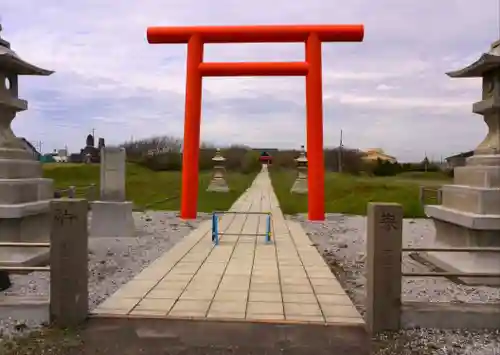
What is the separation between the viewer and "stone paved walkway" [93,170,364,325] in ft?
14.2

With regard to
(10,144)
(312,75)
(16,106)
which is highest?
(312,75)

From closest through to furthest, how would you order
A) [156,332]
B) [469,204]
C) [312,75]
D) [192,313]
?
[156,332]
[192,313]
[469,204]
[312,75]

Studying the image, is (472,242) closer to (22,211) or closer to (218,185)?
(22,211)

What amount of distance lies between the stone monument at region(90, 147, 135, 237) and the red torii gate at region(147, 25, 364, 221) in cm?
286

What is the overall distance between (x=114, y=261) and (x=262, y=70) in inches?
275

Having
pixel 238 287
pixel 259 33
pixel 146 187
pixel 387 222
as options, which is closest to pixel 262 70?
pixel 259 33

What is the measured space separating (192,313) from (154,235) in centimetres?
570

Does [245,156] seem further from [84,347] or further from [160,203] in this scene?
[84,347]

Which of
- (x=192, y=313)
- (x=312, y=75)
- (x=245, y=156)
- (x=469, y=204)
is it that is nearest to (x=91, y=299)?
(x=192, y=313)

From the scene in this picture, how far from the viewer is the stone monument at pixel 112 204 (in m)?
9.41

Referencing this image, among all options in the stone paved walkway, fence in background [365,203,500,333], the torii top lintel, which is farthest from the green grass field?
fence in background [365,203,500,333]

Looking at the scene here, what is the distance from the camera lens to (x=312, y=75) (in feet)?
40.0

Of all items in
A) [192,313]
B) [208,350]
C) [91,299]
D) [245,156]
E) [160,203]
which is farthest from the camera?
[245,156]

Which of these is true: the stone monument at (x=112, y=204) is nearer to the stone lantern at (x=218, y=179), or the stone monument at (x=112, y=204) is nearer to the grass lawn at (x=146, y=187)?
the grass lawn at (x=146, y=187)
